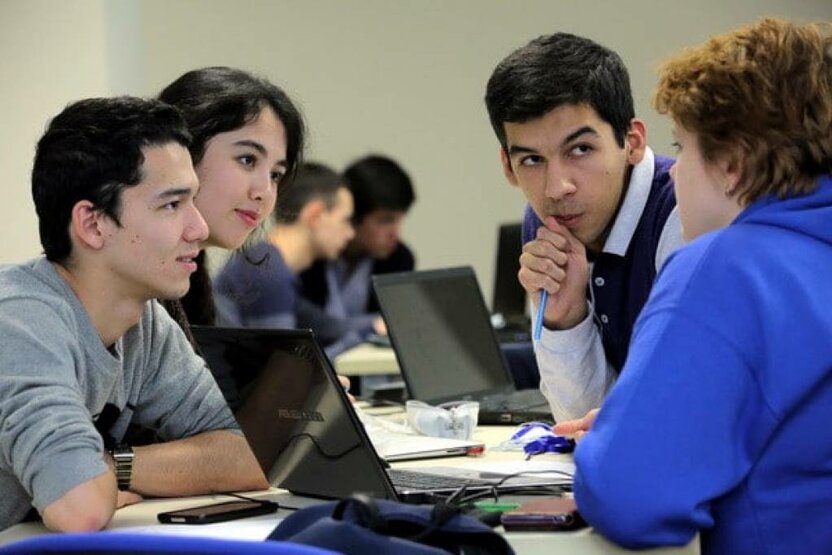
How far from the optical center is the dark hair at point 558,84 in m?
2.43

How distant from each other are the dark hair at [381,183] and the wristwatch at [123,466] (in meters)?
4.82

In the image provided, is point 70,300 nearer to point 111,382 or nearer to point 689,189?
point 111,382

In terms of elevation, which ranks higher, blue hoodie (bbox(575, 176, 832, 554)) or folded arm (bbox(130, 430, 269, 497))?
blue hoodie (bbox(575, 176, 832, 554))

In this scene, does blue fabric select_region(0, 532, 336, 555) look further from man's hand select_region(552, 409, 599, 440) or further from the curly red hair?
man's hand select_region(552, 409, 599, 440)

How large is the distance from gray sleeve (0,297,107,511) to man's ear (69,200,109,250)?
137mm

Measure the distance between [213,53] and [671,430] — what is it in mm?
5592

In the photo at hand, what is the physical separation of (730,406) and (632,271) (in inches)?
37.1

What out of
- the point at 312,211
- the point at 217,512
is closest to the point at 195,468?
the point at 217,512

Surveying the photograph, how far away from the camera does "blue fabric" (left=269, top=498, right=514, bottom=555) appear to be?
1544 millimetres

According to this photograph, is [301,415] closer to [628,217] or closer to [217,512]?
[217,512]

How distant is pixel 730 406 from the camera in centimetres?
161

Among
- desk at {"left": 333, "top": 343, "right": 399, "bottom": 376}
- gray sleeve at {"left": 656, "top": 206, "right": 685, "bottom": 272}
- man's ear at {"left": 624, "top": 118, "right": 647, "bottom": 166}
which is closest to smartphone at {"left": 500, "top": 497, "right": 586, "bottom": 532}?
gray sleeve at {"left": 656, "top": 206, "right": 685, "bottom": 272}

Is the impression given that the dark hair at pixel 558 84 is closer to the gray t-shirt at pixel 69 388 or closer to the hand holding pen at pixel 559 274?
the hand holding pen at pixel 559 274

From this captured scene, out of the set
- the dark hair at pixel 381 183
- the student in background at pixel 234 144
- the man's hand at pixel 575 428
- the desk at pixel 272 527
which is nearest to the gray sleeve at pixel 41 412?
the desk at pixel 272 527
